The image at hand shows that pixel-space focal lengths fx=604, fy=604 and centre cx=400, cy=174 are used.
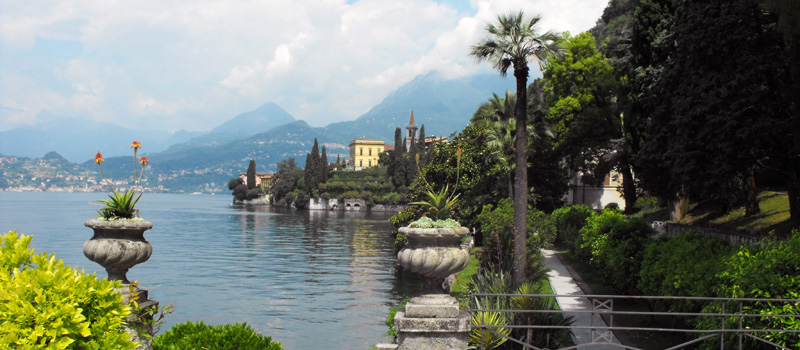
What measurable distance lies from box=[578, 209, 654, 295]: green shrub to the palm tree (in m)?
2.94

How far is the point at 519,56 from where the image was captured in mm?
19609

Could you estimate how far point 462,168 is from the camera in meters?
43.4

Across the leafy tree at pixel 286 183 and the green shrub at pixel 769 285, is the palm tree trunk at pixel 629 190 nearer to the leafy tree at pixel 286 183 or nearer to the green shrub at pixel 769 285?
the green shrub at pixel 769 285

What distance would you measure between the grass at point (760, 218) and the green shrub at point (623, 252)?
4623mm

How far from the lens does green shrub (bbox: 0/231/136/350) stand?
454 cm

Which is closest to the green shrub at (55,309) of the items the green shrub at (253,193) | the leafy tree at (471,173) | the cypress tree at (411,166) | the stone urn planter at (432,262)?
the stone urn planter at (432,262)

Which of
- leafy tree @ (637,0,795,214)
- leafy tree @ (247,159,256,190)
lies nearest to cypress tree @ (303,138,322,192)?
leafy tree @ (247,159,256,190)

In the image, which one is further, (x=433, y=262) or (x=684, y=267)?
(x=684, y=267)

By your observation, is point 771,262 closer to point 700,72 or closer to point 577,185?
point 700,72

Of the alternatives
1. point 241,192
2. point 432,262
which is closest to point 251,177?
point 241,192

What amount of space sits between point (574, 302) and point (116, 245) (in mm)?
15303

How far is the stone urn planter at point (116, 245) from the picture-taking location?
25.3 ft

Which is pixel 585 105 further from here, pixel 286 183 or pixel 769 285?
pixel 286 183

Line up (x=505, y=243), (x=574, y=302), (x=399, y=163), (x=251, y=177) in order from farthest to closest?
(x=251, y=177) < (x=399, y=163) < (x=505, y=243) < (x=574, y=302)
